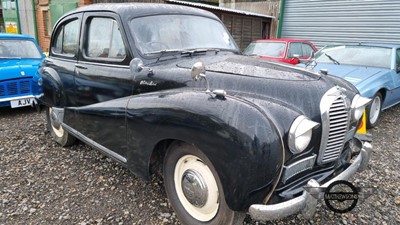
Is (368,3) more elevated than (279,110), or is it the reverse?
(368,3)

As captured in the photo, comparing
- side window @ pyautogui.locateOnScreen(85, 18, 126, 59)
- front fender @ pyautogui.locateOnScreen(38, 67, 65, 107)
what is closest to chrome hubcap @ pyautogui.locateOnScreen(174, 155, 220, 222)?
side window @ pyautogui.locateOnScreen(85, 18, 126, 59)

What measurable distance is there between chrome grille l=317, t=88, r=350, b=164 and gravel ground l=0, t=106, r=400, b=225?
1.40 ft

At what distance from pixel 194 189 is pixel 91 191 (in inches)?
54.7

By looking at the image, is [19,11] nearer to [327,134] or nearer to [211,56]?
[211,56]

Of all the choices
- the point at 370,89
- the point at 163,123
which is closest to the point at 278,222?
the point at 163,123

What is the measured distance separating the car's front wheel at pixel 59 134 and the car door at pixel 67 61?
45 cm

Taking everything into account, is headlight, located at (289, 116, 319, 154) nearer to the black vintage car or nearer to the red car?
the black vintage car

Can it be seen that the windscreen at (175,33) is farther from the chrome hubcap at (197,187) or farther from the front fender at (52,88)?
the front fender at (52,88)

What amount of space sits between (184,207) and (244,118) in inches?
41.2

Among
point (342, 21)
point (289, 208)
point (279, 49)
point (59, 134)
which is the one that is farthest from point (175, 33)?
point (342, 21)

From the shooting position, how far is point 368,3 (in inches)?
437

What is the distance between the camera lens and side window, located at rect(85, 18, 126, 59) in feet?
10.0

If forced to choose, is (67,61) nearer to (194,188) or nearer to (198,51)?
(198,51)

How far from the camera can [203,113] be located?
6.78 ft
